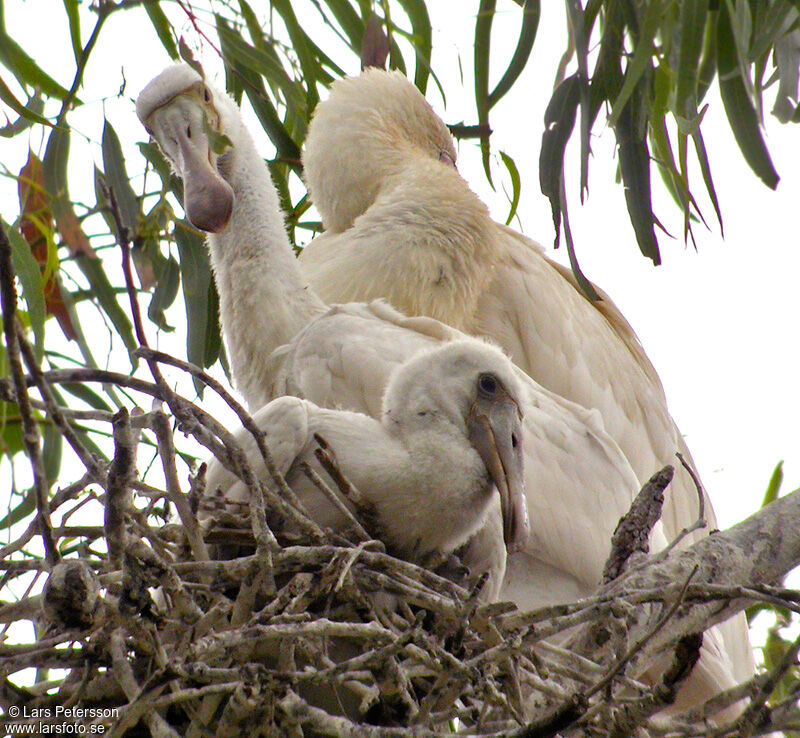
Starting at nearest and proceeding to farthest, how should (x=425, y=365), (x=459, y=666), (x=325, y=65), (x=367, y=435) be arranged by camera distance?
(x=459, y=666), (x=367, y=435), (x=425, y=365), (x=325, y=65)

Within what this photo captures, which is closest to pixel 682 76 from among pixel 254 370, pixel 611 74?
pixel 611 74

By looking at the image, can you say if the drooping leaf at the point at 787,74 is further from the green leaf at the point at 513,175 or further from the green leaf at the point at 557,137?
the green leaf at the point at 513,175

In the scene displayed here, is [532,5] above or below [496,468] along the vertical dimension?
above

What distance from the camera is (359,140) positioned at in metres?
4.60

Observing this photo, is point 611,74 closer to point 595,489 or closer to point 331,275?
point 595,489

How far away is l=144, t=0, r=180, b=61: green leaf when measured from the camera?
3756 millimetres

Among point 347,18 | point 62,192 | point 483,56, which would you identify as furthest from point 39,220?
point 483,56

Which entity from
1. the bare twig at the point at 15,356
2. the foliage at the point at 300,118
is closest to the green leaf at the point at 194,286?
the foliage at the point at 300,118

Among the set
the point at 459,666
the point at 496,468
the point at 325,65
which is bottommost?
the point at 459,666

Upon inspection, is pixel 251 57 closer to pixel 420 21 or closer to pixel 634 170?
pixel 420 21

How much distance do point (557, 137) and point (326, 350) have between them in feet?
2.53

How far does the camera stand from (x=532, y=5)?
3.10 metres

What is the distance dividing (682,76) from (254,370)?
170 centimetres

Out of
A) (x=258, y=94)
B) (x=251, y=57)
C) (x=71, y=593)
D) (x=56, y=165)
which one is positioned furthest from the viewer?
(x=258, y=94)
